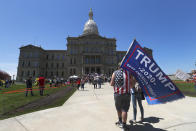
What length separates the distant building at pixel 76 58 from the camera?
55.8m

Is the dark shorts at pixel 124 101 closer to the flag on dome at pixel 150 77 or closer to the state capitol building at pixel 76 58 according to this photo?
the flag on dome at pixel 150 77

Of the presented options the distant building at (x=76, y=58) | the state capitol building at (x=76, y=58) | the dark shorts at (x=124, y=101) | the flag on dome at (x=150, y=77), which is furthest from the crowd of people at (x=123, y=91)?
the distant building at (x=76, y=58)

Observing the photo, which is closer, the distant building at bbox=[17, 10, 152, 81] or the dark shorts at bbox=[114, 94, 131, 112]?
the dark shorts at bbox=[114, 94, 131, 112]

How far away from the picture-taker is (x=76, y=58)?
57.5 m

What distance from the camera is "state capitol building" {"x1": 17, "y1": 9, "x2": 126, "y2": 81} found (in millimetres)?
55812

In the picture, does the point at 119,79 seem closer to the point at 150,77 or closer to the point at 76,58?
the point at 150,77

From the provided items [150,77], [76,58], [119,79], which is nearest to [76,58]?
[76,58]

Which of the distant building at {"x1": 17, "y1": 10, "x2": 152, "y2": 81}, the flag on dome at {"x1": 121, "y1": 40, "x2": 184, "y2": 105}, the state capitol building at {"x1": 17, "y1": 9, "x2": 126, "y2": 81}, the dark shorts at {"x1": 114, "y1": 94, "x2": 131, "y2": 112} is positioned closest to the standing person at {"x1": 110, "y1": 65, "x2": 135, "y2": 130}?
the dark shorts at {"x1": 114, "y1": 94, "x2": 131, "y2": 112}

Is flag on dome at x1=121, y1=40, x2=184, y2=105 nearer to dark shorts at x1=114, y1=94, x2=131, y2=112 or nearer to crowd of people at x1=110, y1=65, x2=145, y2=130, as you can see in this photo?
crowd of people at x1=110, y1=65, x2=145, y2=130

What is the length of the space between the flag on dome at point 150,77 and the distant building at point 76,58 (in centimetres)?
4969

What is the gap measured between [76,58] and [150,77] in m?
56.0

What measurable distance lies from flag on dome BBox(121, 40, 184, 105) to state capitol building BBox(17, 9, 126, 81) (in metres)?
49.4

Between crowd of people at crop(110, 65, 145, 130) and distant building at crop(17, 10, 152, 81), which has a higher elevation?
distant building at crop(17, 10, 152, 81)

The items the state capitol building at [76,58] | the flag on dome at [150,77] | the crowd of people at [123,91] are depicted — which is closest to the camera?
the crowd of people at [123,91]
